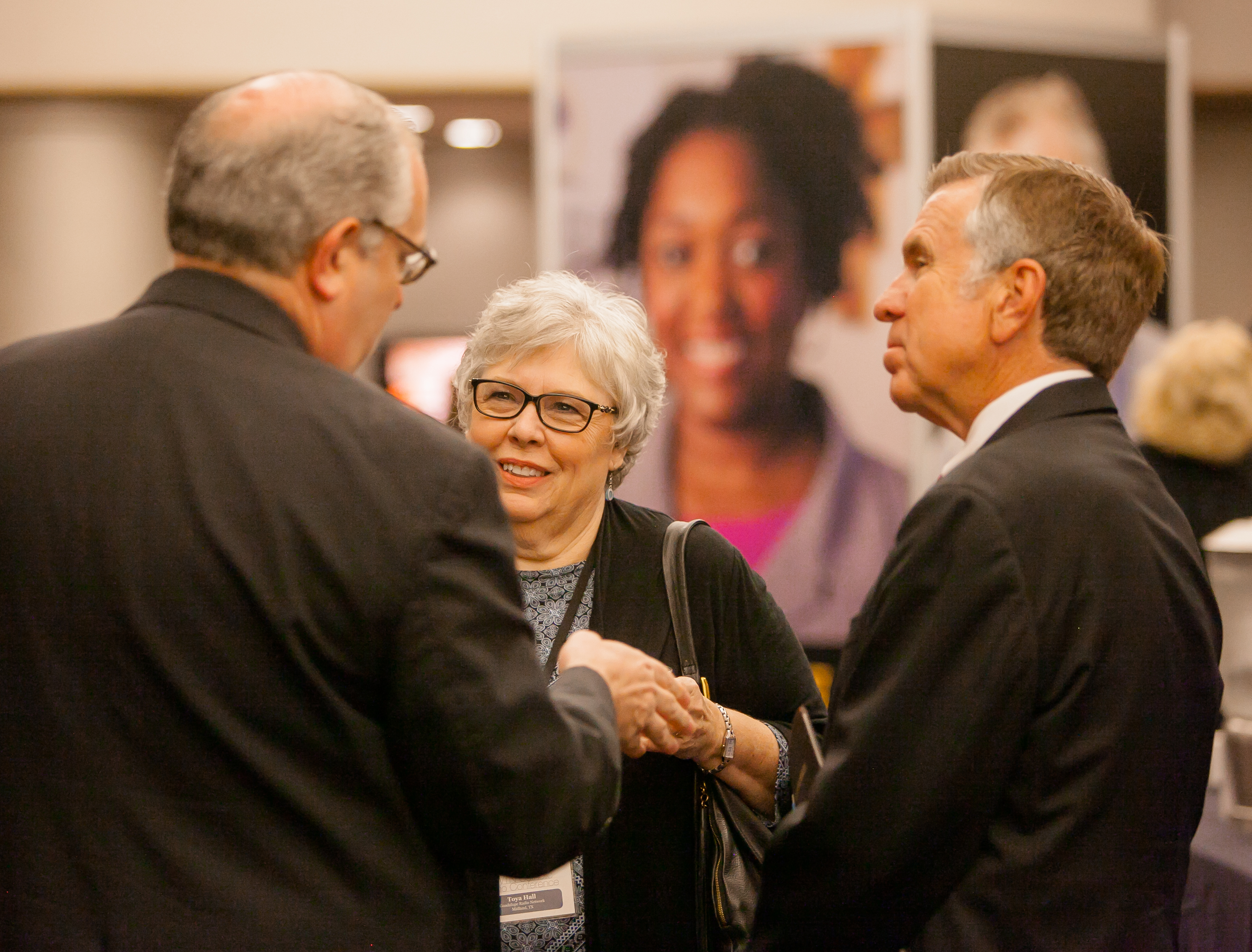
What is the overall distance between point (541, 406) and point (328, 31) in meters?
4.06

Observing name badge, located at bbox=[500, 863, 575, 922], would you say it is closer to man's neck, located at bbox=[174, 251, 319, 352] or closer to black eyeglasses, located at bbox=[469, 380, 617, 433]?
black eyeglasses, located at bbox=[469, 380, 617, 433]

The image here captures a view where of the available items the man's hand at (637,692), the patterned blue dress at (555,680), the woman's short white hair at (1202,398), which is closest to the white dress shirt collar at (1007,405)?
the man's hand at (637,692)

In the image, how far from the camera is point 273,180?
3.61 ft

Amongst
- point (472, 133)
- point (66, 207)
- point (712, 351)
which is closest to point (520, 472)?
point (712, 351)

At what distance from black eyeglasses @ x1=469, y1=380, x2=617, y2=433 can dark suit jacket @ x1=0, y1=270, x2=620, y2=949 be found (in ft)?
2.34

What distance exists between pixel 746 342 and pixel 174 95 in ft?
10.3

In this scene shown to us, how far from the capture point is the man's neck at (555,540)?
1.84m

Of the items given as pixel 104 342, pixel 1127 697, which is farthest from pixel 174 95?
pixel 1127 697

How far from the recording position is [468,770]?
109 cm

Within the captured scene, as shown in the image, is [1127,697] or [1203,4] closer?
[1127,697]

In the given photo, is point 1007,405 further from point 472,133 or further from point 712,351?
point 472,133

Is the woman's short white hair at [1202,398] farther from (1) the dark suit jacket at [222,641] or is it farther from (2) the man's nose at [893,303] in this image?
(1) the dark suit jacket at [222,641]

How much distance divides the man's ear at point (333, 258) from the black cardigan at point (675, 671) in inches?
30.9

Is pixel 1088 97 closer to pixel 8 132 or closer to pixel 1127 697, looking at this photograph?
pixel 1127 697
